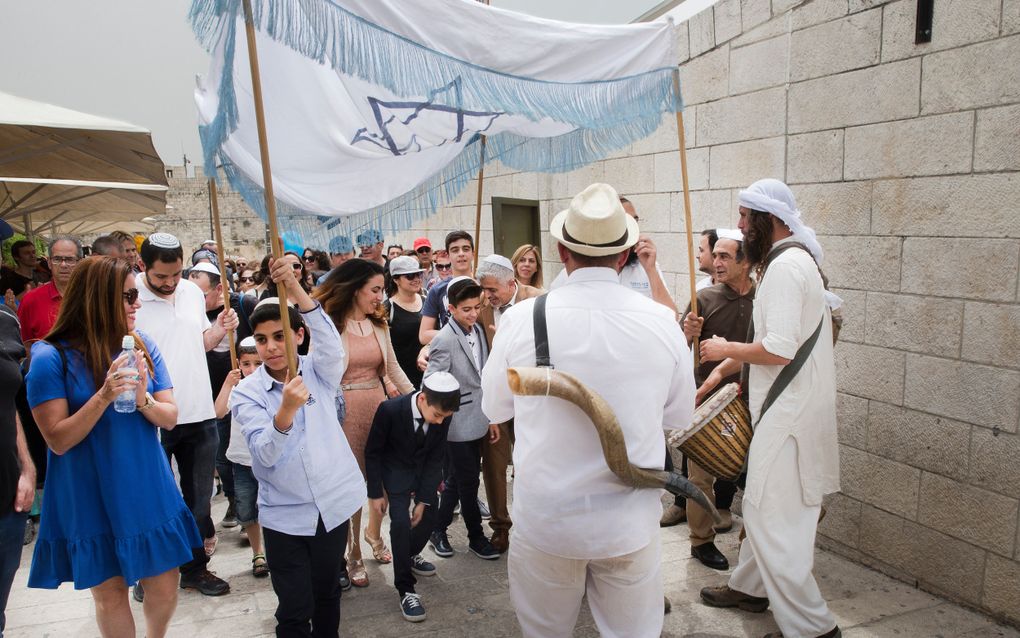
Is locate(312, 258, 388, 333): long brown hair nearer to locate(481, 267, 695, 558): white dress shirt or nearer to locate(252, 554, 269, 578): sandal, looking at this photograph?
locate(252, 554, 269, 578): sandal

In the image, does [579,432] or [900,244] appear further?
[900,244]

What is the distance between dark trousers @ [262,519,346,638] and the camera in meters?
2.66

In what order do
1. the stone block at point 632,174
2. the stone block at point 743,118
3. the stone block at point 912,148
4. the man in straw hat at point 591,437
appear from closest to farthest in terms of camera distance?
the man in straw hat at point 591,437 < the stone block at point 912,148 < the stone block at point 743,118 < the stone block at point 632,174

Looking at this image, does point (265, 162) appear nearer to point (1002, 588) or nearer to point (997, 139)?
point (997, 139)

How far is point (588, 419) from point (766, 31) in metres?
3.46

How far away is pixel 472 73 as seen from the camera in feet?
9.73

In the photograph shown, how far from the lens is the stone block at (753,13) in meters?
4.40

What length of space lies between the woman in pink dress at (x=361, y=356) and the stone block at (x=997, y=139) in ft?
10.4

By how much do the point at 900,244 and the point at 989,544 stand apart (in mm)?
1599

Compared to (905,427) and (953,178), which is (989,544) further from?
(953,178)

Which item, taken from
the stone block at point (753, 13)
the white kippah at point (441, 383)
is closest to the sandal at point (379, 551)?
the white kippah at point (441, 383)

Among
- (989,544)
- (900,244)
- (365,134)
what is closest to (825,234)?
(900,244)

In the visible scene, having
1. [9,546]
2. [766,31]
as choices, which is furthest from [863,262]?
[9,546]

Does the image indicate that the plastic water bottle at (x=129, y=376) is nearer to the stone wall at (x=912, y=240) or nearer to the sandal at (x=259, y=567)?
the sandal at (x=259, y=567)
